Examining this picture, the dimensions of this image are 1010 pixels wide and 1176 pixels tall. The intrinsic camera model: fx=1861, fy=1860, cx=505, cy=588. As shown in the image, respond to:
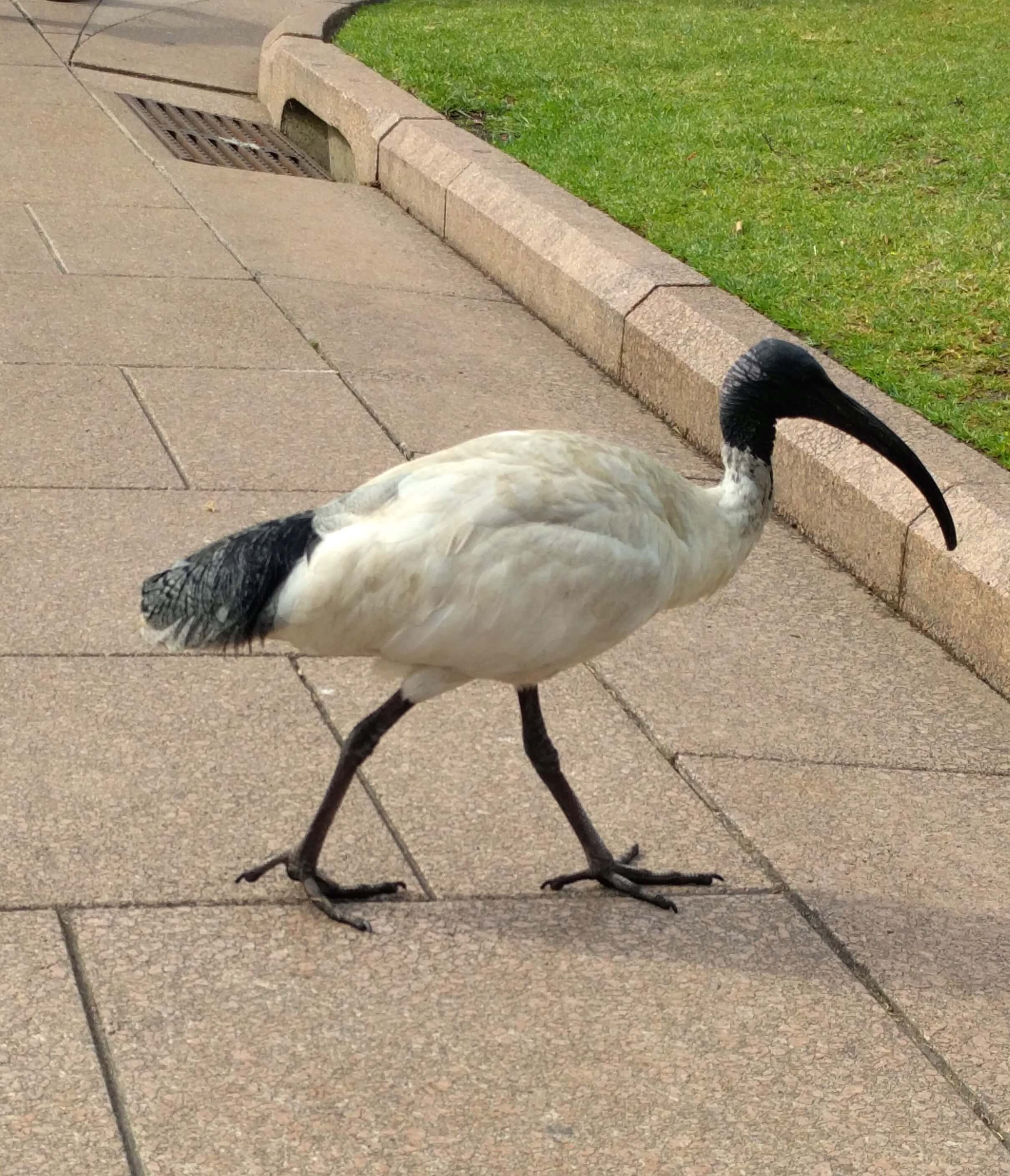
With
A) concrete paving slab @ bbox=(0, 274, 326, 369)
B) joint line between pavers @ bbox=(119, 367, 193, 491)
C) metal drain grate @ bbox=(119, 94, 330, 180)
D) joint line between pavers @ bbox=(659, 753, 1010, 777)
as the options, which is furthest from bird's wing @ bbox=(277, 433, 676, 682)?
metal drain grate @ bbox=(119, 94, 330, 180)

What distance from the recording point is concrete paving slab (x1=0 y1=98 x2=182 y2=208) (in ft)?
31.2

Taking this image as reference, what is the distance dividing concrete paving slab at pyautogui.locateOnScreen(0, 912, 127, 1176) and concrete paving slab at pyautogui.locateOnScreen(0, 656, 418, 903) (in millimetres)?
188

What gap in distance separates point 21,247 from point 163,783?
15.9 ft

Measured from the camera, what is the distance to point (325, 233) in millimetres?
9445

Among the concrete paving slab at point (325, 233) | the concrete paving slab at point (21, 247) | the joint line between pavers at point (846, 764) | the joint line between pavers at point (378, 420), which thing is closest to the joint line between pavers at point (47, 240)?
the concrete paving slab at point (21, 247)

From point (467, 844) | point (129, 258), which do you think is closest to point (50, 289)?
point (129, 258)

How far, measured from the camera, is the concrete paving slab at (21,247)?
819cm

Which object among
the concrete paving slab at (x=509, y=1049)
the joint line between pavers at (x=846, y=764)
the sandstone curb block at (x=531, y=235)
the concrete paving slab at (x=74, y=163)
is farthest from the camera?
the concrete paving slab at (x=74, y=163)

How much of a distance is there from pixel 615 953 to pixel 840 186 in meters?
6.02

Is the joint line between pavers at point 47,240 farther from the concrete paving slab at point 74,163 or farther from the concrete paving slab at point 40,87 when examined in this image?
the concrete paving slab at point 40,87

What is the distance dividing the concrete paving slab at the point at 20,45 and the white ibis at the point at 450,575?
9666 mm

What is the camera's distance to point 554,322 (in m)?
8.38

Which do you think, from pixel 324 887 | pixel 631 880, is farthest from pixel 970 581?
pixel 324 887

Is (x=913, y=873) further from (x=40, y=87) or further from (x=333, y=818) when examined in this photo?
(x=40, y=87)
